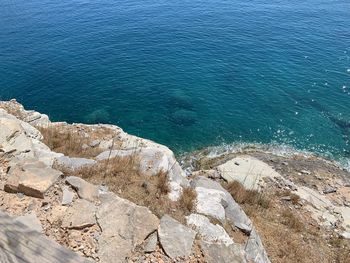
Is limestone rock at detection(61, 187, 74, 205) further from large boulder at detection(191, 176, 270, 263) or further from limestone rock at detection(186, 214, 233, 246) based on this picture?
large boulder at detection(191, 176, 270, 263)

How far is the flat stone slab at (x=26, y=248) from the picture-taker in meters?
2.91

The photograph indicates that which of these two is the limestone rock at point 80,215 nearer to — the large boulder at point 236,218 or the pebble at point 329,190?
the large boulder at point 236,218

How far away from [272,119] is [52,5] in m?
46.6

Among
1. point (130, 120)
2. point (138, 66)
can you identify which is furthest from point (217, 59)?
point (130, 120)

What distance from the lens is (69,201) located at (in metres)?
7.51

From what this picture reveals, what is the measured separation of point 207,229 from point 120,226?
8.73ft

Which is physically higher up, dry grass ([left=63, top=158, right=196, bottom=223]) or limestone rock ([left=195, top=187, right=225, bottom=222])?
dry grass ([left=63, top=158, right=196, bottom=223])

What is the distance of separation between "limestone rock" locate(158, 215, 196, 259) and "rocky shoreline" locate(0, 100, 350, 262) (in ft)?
0.07

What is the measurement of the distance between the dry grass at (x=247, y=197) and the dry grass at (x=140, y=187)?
3.79 m

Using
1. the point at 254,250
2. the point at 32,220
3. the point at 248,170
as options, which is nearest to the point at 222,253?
the point at 254,250

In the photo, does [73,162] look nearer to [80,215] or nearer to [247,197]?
[80,215]

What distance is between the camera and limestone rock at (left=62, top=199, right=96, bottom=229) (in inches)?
268

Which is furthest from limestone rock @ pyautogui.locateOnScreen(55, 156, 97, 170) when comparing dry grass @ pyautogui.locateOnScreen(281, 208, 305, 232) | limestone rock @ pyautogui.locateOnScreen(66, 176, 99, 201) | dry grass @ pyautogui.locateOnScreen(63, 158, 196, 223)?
dry grass @ pyautogui.locateOnScreen(281, 208, 305, 232)

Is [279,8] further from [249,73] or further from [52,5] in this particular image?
[52,5]
